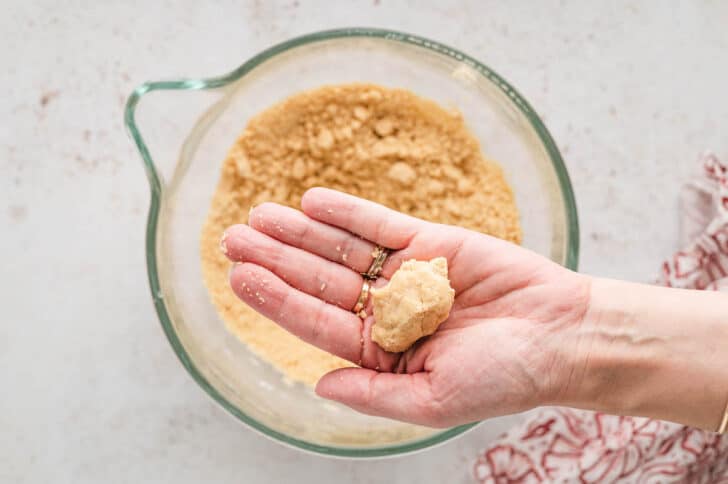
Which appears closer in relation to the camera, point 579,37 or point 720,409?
point 720,409

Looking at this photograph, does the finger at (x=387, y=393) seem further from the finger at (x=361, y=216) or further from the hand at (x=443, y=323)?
the finger at (x=361, y=216)

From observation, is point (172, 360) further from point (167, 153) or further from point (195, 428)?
point (167, 153)

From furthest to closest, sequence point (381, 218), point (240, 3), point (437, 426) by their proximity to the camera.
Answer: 1. point (240, 3)
2. point (381, 218)
3. point (437, 426)

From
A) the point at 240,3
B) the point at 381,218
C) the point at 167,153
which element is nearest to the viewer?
the point at 381,218

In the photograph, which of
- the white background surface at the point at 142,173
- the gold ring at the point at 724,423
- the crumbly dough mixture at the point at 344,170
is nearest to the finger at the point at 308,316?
the crumbly dough mixture at the point at 344,170

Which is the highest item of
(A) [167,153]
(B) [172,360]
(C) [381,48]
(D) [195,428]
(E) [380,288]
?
(C) [381,48]

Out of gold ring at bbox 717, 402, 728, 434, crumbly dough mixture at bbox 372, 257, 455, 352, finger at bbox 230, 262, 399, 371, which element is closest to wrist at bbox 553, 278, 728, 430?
gold ring at bbox 717, 402, 728, 434

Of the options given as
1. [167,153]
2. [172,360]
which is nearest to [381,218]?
[167,153]

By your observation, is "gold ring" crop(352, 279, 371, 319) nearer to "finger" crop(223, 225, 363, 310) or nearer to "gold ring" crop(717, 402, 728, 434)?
"finger" crop(223, 225, 363, 310)

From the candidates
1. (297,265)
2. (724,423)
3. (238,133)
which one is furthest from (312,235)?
(724,423)
